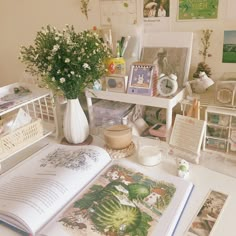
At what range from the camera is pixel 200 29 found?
97 centimetres

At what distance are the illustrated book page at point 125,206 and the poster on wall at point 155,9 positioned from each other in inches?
24.3

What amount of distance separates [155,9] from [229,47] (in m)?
0.32

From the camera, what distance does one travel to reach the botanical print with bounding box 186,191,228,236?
591mm

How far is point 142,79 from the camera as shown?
924 millimetres

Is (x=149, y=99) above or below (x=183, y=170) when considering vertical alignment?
above

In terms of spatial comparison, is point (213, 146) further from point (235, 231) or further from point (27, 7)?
point (27, 7)

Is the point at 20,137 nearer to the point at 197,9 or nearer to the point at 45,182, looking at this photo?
the point at 45,182

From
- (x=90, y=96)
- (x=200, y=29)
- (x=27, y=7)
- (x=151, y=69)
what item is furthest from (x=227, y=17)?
(x=27, y=7)

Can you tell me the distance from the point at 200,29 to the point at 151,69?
0.25 meters

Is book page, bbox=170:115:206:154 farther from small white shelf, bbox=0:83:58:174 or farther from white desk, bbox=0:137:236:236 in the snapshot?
small white shelf, bbox=0:83:58:174

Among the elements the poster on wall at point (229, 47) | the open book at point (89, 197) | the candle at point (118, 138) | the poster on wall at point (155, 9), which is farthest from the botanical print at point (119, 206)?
the poster on wall at point (155, 9)

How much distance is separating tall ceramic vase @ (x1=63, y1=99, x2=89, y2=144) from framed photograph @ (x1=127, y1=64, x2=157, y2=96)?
0.20 metres

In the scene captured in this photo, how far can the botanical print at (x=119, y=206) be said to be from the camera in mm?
593

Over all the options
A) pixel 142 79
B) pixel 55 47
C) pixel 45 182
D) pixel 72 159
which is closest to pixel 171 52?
pixel 142 79
